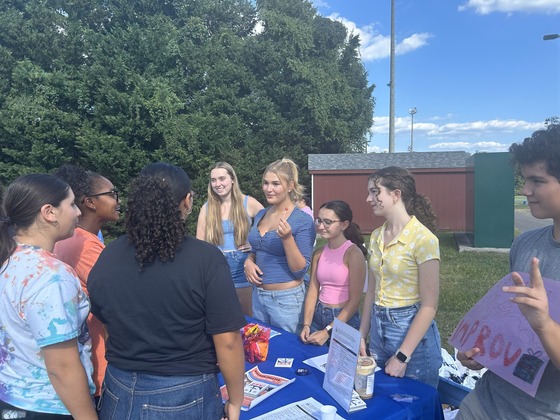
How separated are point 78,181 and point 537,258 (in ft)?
7.09

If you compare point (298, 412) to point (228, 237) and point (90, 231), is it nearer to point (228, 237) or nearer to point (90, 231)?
point (90, 231)

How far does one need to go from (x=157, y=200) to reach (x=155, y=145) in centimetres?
1744

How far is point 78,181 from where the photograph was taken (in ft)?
7.27

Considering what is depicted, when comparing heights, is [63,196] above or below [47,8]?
below

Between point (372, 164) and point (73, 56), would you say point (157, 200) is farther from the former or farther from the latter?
point (73, 56)

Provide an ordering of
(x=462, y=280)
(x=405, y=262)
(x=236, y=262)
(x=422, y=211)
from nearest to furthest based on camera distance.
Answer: (x=405, y=262)
(x=422, y=211)
(x=236, y=262)
(x=462, y=280)

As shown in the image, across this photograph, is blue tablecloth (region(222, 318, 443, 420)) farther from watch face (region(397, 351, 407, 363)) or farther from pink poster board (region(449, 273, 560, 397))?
pink poster board (region(449, 273, 560, 397))

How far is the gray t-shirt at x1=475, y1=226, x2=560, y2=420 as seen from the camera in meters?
1.45

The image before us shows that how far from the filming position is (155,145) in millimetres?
18000

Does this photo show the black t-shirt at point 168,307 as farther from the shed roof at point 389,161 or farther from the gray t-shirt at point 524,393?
the shed roof at point 389,161

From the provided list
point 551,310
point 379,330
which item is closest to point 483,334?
point 551,310

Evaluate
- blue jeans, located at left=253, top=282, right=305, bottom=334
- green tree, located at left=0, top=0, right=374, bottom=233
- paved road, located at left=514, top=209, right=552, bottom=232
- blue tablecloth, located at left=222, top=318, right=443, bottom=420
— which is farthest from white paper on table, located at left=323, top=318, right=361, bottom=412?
paved road, located at left=514, top=209, right=552, bottom=232

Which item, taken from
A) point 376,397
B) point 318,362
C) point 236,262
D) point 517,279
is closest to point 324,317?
point 318,362

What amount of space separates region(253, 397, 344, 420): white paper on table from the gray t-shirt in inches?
23.8
